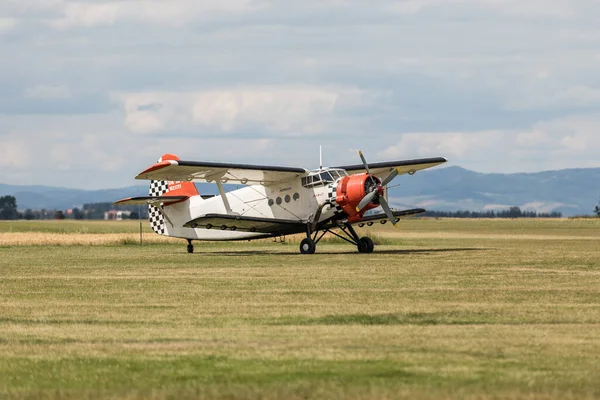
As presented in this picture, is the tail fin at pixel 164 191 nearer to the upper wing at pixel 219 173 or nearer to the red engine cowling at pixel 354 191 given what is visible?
the upper wing at pixel 219 173

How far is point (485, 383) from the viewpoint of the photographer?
9070 millimetres

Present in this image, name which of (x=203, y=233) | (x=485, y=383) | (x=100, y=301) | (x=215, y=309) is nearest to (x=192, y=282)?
(x=100, y=301)

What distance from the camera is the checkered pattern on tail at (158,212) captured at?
39.4 meters

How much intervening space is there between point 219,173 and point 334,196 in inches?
148

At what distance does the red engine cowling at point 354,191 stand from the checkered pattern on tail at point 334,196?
0.11m

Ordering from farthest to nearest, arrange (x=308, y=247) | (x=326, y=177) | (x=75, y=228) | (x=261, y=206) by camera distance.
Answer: (x=75, y=228) < (x=261, y=206) < (x=326, y=177) < (x=308, y=247)

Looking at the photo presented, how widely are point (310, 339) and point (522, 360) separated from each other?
2608mm

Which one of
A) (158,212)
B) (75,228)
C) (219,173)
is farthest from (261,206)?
(75,228)

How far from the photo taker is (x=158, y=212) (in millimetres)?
39562

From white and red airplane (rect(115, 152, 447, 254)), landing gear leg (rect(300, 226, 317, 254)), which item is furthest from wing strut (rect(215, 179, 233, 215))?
landing gear leg (rect(300, 226, 317, 254))

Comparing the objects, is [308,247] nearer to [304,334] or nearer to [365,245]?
[365,245]

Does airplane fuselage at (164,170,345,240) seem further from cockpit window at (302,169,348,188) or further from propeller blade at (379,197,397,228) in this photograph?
propeller blade at (379,197,397,228)

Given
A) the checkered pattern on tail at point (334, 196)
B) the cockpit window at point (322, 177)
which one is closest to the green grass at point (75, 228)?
the cockpit window at point (322, 177)

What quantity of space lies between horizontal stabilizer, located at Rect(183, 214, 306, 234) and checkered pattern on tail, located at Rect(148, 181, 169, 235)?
17.6 feet
